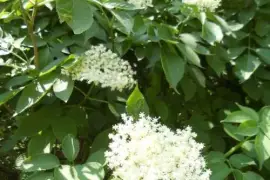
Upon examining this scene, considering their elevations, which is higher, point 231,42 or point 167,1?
point 167,1

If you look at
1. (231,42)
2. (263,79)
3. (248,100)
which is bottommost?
(248,100)

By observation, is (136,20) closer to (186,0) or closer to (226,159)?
(186,0)

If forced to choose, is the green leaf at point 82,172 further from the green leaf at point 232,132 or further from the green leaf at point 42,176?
the green leaf at point 232,132

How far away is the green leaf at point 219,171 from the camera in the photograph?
4.18 ft

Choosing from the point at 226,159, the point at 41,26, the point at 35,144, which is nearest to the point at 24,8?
the point at 41,26

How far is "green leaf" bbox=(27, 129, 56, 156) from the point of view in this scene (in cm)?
131

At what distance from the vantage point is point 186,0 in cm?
156

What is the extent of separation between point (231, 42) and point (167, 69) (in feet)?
1.52

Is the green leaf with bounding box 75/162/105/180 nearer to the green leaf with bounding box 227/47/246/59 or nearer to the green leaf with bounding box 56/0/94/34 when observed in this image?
the green leaf with bounding box 56/0/94/34

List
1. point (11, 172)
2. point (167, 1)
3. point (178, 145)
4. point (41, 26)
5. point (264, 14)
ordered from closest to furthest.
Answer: point (178, 145)
point (41, 26)
point (167, 1)
point (264, 14)
point (11, 172)

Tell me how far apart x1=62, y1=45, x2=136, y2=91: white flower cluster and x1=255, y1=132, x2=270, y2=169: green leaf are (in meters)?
0.39

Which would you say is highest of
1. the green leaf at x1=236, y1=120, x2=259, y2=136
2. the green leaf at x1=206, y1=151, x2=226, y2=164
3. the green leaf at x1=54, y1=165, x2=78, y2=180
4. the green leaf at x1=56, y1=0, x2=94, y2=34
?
the green leaf at x1=56, y1=0, x2=94, y2=34

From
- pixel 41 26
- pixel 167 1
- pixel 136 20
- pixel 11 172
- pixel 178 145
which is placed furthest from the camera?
pixel 11 172

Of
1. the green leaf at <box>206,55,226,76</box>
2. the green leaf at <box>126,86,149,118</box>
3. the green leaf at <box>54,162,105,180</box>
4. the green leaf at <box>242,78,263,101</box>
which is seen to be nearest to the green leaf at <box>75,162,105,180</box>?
the green leaf at <box>54,162,105,180</box>
